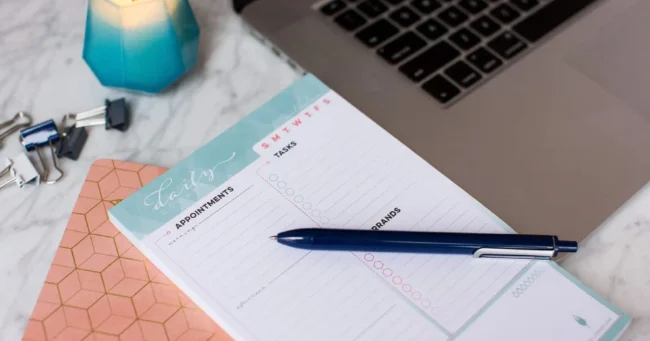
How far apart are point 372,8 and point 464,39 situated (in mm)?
90

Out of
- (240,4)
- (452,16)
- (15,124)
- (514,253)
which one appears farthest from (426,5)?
(15,124)

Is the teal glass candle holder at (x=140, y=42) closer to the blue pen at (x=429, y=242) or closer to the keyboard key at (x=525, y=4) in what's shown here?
the blue pen at (x=429, y=242)

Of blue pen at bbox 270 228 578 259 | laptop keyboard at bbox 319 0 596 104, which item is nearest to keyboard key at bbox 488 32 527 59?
laptop keyboard at bbox 319 0 596 104

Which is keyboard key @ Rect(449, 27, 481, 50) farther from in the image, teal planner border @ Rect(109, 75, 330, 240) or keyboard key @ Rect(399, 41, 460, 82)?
teal planner border @ Rect(109, 75, 330, 240)

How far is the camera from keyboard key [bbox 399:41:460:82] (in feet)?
1.74

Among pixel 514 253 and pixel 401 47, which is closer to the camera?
pixel 514 253

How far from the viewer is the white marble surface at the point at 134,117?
16.9 inches

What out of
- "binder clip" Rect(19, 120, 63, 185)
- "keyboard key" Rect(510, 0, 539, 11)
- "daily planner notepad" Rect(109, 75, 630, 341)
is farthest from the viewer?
"keyboard key" Rect(510, 0, 539, 11)

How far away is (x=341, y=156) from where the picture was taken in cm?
46

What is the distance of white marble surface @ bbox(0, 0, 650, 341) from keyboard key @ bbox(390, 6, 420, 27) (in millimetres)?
111

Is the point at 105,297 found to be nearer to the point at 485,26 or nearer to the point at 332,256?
the point at 332,256

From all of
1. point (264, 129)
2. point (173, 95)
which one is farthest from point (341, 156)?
point (173, 95)

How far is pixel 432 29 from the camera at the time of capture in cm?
56

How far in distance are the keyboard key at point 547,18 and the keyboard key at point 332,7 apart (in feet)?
0.53
